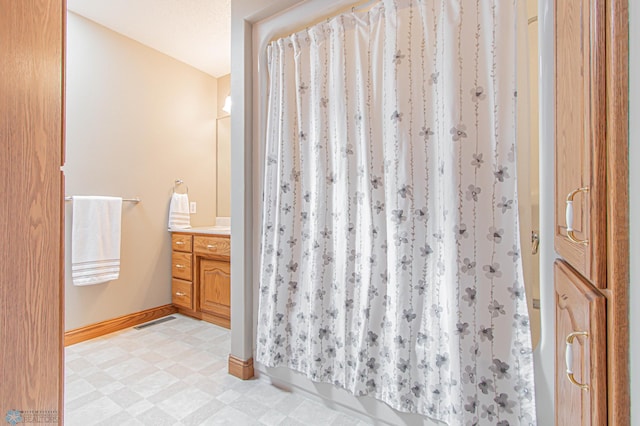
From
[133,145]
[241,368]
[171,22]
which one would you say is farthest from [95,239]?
[171,22]

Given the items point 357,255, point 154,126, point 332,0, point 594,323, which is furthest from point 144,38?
point 594,323

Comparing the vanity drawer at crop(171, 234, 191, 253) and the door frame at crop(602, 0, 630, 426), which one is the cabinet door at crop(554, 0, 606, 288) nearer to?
the door frame at crop(602, 0, 630, 426)

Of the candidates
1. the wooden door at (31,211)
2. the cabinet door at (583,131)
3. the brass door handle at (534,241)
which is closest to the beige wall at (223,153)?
the wooden door at (31,211)

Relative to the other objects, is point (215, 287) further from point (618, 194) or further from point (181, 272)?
point (618, 194)

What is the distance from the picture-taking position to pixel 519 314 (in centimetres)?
113

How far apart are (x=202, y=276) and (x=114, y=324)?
2.56ft

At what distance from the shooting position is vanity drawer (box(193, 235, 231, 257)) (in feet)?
8.58

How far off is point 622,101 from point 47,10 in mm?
1394

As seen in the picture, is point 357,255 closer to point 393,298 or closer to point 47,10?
point 393,298

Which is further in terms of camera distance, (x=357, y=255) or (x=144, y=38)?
(x=144, y=38)

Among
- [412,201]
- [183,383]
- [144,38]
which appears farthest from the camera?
[144,38]

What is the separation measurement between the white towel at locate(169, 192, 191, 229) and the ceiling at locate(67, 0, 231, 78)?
1368 millimetres

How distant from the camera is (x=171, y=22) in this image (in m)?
Answer: 2.47

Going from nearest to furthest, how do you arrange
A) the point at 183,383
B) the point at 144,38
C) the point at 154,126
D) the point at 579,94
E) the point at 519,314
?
the point at 579,94
the point at 519,314
the point at 183,383
the point at 144,38
the point at 154,126
